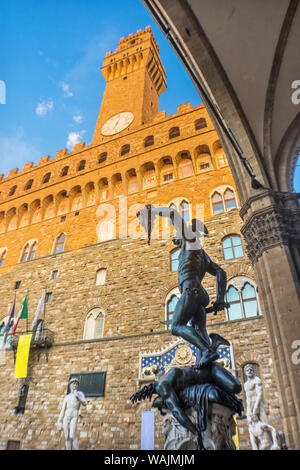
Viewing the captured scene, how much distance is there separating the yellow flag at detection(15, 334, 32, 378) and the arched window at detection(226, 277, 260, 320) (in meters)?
8.19

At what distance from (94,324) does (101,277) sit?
2.26 metres

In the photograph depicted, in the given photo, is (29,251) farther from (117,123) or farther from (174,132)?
(174,132)

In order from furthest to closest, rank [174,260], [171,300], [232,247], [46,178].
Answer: [46,178] → [174,260] → [232,247] → [171,300]

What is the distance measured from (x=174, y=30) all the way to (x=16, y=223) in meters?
14.9

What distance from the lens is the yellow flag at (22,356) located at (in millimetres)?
12492

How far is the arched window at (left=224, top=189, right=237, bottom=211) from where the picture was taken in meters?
13.8

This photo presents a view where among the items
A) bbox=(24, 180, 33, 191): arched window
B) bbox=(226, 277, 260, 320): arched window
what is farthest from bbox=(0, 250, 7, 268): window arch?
bbox=(226, 277, 260, 320): arched window

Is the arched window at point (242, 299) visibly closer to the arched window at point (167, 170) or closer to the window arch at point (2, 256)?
the arched window at point (167, 170)

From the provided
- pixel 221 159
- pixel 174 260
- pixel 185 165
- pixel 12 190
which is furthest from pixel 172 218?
pixel 12 190

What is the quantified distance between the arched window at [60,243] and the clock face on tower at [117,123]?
7.98m

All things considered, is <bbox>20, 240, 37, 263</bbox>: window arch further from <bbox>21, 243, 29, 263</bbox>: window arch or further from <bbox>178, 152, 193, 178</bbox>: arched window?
<bbox>178, 152, 193, 178</bbox>: arched window

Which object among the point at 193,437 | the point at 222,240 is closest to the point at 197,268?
the point at 193,437

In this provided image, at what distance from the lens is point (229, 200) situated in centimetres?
1398
